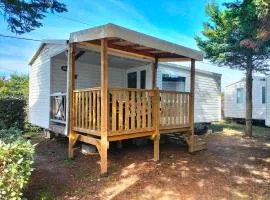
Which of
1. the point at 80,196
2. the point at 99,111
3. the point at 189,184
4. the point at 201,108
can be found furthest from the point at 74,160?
the point at 201,108

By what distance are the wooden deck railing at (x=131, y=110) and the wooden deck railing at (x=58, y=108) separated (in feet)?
3.73

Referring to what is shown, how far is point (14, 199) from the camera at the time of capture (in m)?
3.65

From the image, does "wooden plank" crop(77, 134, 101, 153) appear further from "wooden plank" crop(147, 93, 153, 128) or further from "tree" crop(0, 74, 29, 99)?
"tree" crop(0, 74, 29, 99)

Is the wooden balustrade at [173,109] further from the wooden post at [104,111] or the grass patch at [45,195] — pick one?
the grass patch at [45,195]

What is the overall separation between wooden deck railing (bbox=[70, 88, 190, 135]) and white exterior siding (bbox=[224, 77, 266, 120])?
473 inches

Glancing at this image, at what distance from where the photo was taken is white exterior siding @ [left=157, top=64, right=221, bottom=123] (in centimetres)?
1285

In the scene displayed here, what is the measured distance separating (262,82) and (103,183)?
1600 centimetres

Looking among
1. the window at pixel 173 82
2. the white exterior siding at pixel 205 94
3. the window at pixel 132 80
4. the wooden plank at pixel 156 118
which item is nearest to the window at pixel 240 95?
the white exterior siding at pixel 205 94

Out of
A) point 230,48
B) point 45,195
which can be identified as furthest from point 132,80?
point 45,195

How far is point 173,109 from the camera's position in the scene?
7812mm

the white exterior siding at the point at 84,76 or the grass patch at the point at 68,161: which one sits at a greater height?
the white exterior siding at the point at 84,76

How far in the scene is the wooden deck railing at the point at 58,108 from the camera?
820cm

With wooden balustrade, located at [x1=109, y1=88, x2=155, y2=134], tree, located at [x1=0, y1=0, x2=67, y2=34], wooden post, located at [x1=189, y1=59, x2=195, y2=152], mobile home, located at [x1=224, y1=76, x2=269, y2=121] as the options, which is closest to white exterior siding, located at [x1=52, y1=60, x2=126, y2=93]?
tree, located at [x1=0, y1=0, x2=67, y2=34]

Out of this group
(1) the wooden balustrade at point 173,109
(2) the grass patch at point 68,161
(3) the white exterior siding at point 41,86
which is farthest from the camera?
(3) the white exterior siding at point 41,86
